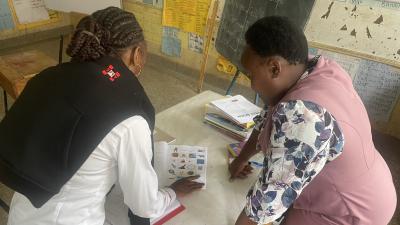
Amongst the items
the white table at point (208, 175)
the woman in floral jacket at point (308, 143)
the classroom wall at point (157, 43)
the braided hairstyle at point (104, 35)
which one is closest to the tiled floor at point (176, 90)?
the classroom wall at point (157, 43)

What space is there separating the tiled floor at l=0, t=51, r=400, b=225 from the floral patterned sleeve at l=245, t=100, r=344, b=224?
6.00 feet

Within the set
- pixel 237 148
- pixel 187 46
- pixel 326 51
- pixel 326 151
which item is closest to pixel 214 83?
pixel 187 46

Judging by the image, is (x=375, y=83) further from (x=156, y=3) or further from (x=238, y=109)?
(x=156, y=3)

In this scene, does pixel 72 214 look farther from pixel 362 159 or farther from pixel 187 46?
pixel 187 46

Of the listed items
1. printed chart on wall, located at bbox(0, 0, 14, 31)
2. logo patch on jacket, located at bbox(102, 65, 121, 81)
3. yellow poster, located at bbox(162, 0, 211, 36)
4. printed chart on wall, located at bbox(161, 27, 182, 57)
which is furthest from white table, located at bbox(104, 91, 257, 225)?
printed chart on wall, located at bbox(0, 0, 14, 31)

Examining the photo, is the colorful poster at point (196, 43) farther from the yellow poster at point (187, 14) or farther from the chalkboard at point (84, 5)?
the chalkboard at point (84, 5)

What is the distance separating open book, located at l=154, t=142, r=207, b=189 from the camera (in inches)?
47.5

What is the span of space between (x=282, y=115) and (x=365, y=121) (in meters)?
0.34

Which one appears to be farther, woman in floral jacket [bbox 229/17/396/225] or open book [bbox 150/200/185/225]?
open book [bbox 150/200/185/225]

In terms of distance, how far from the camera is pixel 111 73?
86 cm

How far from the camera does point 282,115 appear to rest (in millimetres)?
819

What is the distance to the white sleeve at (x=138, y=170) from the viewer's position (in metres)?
0.84

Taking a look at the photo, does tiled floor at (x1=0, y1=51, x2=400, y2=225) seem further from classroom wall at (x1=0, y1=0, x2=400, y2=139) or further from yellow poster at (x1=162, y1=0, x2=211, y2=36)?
yellow poster at (x1=162, y1=0, x2=211, y2=36)

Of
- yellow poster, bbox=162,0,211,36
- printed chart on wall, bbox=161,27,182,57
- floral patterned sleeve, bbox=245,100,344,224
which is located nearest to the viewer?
floral patterned sleeve, bbox=245,100,344,224
